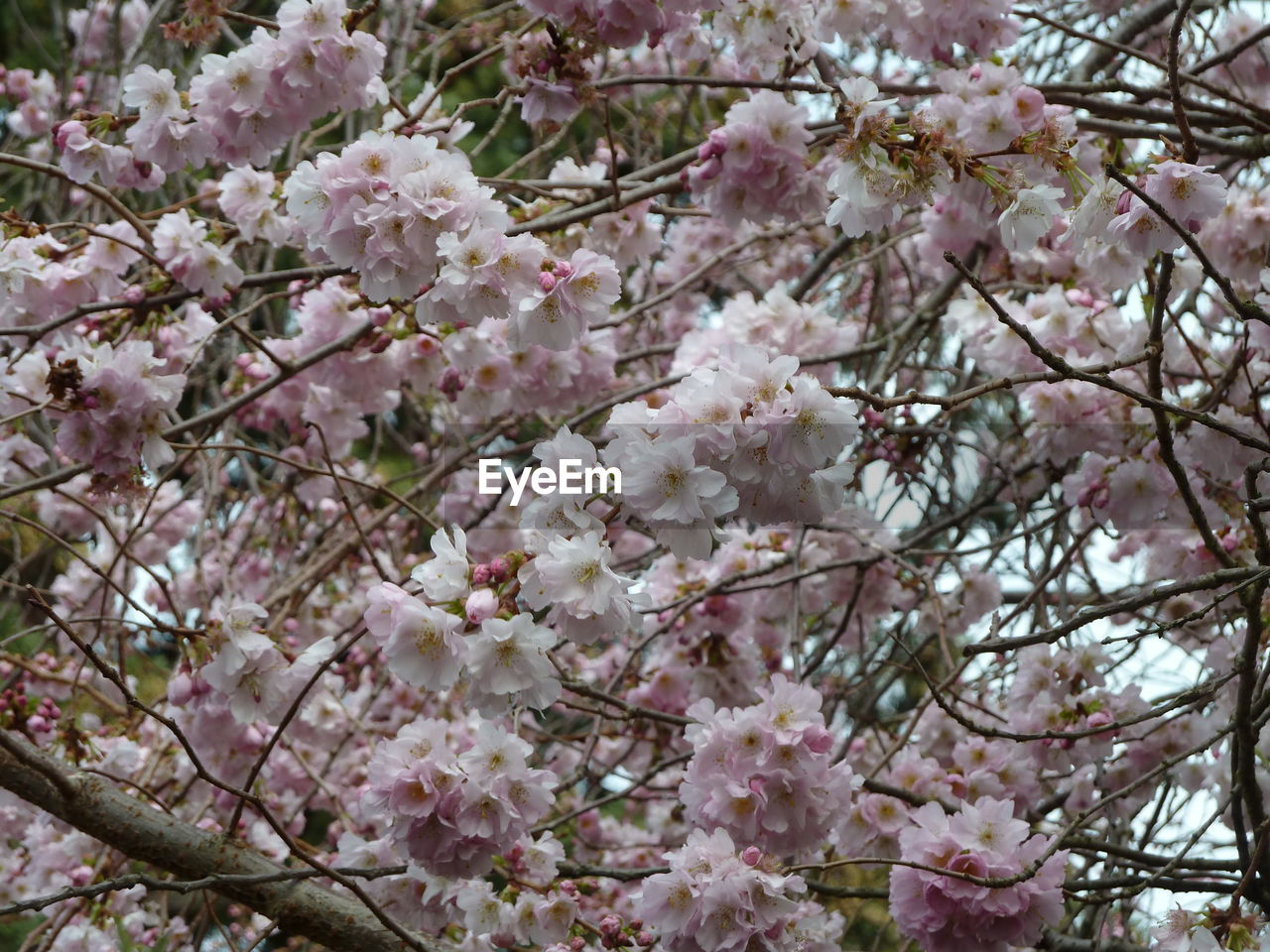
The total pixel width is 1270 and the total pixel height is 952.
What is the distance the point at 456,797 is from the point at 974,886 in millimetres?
687

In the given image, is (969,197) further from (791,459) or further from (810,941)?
(810,941)

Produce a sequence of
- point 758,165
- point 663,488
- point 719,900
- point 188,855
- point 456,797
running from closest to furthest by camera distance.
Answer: point 663,488 < point 719,900 < point 456,797 < point 188,855 < point 758,165

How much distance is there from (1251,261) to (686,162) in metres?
1.05

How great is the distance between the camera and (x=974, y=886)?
1.67m

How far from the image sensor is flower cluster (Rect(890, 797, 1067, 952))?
1.66 metres

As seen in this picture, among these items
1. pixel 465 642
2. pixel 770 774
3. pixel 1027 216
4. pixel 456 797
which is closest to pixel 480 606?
pixel 465 642

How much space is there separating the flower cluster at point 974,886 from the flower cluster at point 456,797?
51 cm

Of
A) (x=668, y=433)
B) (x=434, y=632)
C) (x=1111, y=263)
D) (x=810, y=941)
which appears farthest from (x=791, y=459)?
(x=1111, y=263)

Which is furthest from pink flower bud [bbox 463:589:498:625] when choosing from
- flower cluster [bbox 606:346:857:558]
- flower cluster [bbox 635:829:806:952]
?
flower cluster [bbox 635:829:806:952]

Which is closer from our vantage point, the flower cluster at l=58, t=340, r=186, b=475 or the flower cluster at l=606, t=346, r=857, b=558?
the flower cluster at l=606, t=346, r=857, b=558

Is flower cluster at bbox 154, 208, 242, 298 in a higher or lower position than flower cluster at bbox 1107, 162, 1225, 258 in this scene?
lower

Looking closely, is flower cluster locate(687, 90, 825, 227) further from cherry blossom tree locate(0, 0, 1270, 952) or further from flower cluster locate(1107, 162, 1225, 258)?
flower cluster locate(1107, 162, 1225, 258)

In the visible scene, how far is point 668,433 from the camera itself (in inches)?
52.7

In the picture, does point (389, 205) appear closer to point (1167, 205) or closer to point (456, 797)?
point (456, 797)
